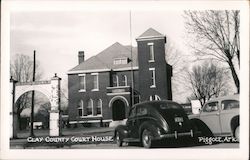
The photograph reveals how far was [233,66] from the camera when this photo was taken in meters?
8.60

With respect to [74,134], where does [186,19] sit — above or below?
above

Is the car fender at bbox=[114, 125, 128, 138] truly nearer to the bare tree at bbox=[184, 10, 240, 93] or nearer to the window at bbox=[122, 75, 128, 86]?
the window at bbox=[122, 75, 128, 86]

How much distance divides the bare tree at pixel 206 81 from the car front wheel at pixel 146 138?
3.55 ft

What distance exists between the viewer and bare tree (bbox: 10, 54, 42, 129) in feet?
28.0

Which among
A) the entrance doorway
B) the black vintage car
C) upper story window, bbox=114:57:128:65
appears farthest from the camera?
upper story window, bbox=114:57:128:65

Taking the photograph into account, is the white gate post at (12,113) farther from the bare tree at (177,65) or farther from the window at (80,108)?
the bare tree at (177,65)

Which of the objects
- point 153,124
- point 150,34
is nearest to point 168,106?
point 153,124

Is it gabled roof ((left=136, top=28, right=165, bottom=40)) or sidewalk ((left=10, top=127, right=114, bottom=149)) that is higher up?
gabled roof ((left=136, top=28, right=165, bottom=40))

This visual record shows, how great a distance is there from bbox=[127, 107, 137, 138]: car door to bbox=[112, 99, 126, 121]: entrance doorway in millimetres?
133

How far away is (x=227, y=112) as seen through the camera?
27.8 ft

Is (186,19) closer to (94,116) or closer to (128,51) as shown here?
(128,51)

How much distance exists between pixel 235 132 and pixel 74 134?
299 cm

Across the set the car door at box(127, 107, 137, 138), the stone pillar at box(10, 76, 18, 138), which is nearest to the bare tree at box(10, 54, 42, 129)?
the stone pillar at box(10, 76, 18, 138)
